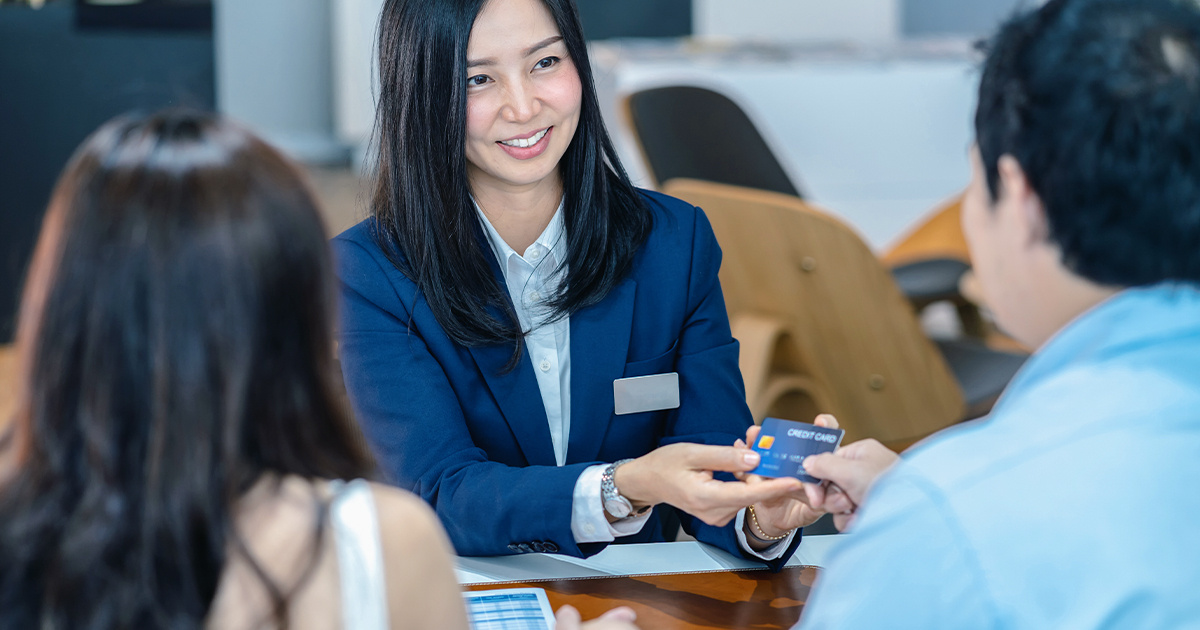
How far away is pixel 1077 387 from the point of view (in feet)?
2.54

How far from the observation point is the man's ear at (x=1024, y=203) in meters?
0.84

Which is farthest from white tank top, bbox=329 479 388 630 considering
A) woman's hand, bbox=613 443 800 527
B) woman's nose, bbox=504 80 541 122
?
woman's nose, bbox=504 80 541 122

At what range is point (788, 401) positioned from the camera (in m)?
3.05

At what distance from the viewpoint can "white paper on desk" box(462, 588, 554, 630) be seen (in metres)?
1.15

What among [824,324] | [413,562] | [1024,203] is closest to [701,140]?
[824,324]

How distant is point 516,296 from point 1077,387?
1030 mm

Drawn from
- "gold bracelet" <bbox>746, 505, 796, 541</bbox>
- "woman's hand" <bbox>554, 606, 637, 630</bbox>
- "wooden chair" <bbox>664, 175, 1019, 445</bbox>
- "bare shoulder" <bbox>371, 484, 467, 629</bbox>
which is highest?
"bare shoulder" <bbox>371, 484, 467, 629</bbox>

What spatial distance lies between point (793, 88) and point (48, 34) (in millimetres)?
3097

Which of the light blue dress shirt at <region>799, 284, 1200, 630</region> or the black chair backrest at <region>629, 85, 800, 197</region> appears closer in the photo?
the light blue dress shirt at <region>799, 284, 1200, 630</region>

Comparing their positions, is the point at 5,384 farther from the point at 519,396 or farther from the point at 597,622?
the point at 597,622

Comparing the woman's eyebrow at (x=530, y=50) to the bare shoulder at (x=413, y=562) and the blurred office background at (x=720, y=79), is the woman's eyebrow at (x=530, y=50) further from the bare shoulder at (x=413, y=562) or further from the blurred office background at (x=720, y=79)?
the blurred office background at (x=720, y=79)

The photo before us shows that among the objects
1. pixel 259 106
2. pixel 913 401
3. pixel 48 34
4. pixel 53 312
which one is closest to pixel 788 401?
pixel 913 401

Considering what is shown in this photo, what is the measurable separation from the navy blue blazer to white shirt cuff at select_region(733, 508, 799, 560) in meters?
0.02

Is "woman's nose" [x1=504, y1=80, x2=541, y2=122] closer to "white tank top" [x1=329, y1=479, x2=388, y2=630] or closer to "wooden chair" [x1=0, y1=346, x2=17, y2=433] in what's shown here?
"white tank top" [x1=329, y1=479, x2=388, y2=630]
